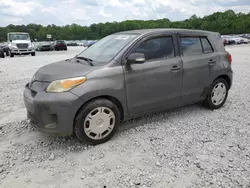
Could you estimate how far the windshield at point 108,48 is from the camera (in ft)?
12.4

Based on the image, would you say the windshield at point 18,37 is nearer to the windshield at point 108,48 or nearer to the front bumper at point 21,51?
the front bumper at point 21,51

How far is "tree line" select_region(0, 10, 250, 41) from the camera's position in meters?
72.1

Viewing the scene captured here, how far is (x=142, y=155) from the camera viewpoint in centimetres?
321

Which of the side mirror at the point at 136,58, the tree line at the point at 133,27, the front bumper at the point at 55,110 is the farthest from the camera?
the tree line at the point at 133,27

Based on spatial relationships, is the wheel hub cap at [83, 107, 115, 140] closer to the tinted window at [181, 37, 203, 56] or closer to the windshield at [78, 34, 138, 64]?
the windshield at [78, 34, 138, 64]

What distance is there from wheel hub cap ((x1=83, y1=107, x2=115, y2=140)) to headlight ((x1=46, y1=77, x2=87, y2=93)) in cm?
47

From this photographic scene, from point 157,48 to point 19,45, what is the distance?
2038cm

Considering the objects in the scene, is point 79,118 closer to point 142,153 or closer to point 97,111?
point 97,111

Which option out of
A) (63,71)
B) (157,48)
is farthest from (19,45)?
(157,48)

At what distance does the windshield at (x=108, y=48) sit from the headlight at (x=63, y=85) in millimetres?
674

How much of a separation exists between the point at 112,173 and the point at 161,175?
593mm

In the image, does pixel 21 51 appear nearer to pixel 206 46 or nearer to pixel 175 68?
pixel 206 46

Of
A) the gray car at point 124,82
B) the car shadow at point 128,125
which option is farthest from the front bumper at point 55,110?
the car shadow at point 128,125

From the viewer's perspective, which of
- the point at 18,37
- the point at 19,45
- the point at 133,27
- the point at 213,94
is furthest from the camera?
the point at 133,27
